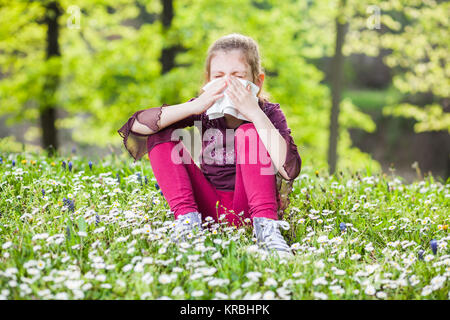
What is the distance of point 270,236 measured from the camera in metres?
2.33

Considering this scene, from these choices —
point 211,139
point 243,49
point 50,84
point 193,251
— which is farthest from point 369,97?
point 193,251

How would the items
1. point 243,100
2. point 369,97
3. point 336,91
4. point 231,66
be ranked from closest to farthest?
point 243,100, point 231,66, point 336,91, point 369,97

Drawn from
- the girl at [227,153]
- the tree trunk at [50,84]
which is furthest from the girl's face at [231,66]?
the tree trunk at [50,84]

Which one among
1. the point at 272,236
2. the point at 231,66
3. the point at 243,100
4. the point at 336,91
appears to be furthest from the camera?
the point at 336,91

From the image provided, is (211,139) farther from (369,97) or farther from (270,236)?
(369,97)

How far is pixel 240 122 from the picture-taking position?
2.83 m

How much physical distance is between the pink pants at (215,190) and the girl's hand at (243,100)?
0.07 meters

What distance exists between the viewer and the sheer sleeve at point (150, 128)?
2.65 metres

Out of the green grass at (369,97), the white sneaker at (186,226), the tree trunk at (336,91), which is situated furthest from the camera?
the green grass at (369,97)

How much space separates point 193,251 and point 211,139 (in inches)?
36.8

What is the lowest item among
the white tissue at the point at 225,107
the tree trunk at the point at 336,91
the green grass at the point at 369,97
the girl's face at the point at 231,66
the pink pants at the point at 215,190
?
the pink pants at the point at 215,190

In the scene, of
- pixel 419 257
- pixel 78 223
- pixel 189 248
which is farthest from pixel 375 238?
pixel 78 223

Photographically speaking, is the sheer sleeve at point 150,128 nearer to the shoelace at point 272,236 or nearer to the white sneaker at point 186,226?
the white sneaker at point 186,226

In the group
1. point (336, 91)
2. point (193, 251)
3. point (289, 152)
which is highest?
point (336, 91)
